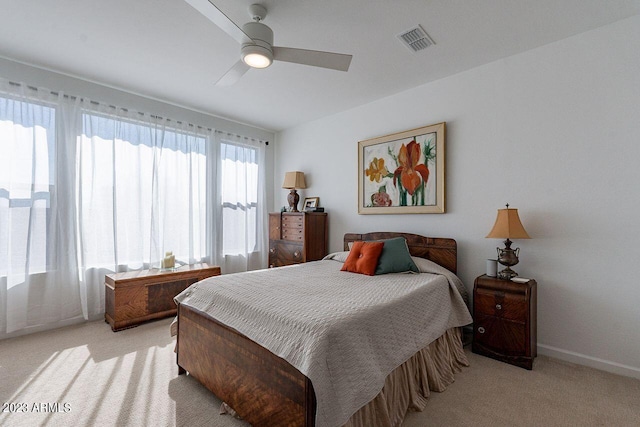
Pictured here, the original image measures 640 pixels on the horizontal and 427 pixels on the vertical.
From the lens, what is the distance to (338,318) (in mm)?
1464

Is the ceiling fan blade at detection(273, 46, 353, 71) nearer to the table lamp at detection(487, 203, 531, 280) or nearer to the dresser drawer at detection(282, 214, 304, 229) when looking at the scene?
the table lamp at detection(487, 203, 531, 280)

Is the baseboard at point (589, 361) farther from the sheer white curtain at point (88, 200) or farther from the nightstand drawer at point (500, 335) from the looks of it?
the sheer white curtain at point (88, 200)

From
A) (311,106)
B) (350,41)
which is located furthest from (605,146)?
(311,106)

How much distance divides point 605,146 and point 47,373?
4.72 metres

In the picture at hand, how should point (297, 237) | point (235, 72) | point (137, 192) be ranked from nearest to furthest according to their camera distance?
point (235, 72)
point (137, 192)
point (297, 237)

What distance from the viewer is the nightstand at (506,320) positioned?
7.50 feet

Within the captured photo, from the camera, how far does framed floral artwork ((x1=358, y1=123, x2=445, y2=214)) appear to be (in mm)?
3148

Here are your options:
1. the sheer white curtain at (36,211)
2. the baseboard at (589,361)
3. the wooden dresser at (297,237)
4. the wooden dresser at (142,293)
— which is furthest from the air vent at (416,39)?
the sheer white curtain at (36,211)

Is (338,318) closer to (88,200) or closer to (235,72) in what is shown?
(235,72)

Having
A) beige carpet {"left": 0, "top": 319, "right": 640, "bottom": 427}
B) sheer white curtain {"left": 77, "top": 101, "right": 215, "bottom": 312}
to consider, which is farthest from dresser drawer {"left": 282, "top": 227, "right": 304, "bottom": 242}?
beige carpet {"left": 0, "top": 319, "right": 640, "bottom": 427}

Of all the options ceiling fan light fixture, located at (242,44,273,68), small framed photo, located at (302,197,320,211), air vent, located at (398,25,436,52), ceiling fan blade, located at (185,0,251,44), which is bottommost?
small framed photo, located at (302,197,320,211)

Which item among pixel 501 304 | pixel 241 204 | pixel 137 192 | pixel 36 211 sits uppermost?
pixel 137 192

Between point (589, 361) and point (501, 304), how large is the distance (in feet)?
2.64

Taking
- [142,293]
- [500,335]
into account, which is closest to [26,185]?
[142,293]
